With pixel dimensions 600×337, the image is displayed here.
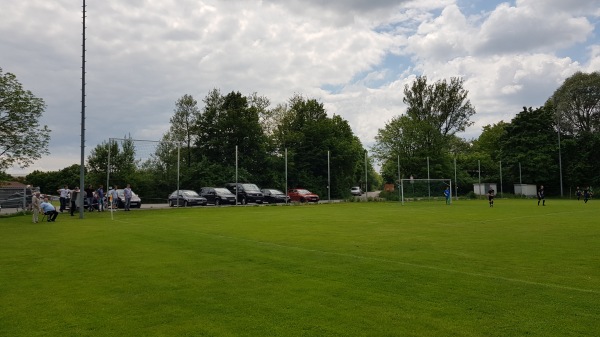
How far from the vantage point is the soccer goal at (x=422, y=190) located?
1820 inches

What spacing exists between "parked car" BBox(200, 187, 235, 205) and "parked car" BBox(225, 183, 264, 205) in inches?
47.0

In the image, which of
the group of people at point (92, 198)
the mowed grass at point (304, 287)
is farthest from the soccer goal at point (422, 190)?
the mowed grass at point (304, 287)

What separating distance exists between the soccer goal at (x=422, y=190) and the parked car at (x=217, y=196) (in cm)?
1817

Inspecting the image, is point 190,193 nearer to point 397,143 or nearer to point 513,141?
point 397,143

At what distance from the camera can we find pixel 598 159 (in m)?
57.7

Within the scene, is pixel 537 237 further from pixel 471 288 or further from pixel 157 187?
pixel 157 187

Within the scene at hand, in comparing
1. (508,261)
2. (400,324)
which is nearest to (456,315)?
(400,324)

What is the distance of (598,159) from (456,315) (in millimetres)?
64163

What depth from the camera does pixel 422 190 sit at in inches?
1852

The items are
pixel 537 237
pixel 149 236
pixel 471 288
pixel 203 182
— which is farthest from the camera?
pixel 203 182

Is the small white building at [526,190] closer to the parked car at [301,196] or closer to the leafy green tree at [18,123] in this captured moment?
the parked car at [301,196]

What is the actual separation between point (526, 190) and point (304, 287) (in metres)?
58.8

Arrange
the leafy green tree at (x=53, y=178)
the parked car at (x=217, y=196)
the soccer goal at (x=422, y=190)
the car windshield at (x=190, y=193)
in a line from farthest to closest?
the leafy green tree at (x=53, y=178)
the soccer goal at (x=422, y=190)
the parked car at (x=217, y=196)
the car windshield at (x=190, y=193)

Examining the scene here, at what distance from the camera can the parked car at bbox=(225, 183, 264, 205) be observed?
130ft
